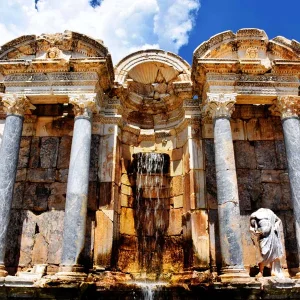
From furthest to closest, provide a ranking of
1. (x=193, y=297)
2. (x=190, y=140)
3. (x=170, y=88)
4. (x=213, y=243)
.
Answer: (x=170, y=88)
(x=190, y=140)
(x=213, y=243)
(x=193, y=297)

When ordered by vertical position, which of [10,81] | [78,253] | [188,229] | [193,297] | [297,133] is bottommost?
[193,297]

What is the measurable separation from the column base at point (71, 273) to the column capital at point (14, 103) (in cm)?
445

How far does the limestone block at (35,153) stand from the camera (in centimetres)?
1136

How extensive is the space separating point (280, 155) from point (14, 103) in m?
7.86

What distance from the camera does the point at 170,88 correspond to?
1252cm

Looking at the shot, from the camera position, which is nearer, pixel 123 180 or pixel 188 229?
pixel 188 229

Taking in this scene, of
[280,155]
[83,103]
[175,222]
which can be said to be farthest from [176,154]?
[83,103]

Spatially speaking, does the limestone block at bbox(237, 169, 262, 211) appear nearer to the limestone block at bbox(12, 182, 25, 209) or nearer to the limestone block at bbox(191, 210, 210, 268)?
the limestone block at bbox(191, 210, 210, 268)

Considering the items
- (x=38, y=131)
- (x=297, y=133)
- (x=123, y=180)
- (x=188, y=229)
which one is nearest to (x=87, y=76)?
(x=38, y=131)

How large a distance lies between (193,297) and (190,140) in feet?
14.5

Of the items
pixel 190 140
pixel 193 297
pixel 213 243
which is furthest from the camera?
pixel 190 140

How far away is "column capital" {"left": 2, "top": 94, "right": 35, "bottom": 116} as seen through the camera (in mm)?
10500

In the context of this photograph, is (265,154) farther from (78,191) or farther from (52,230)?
(52,230)

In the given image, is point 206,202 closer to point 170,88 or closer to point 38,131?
point 170,88
